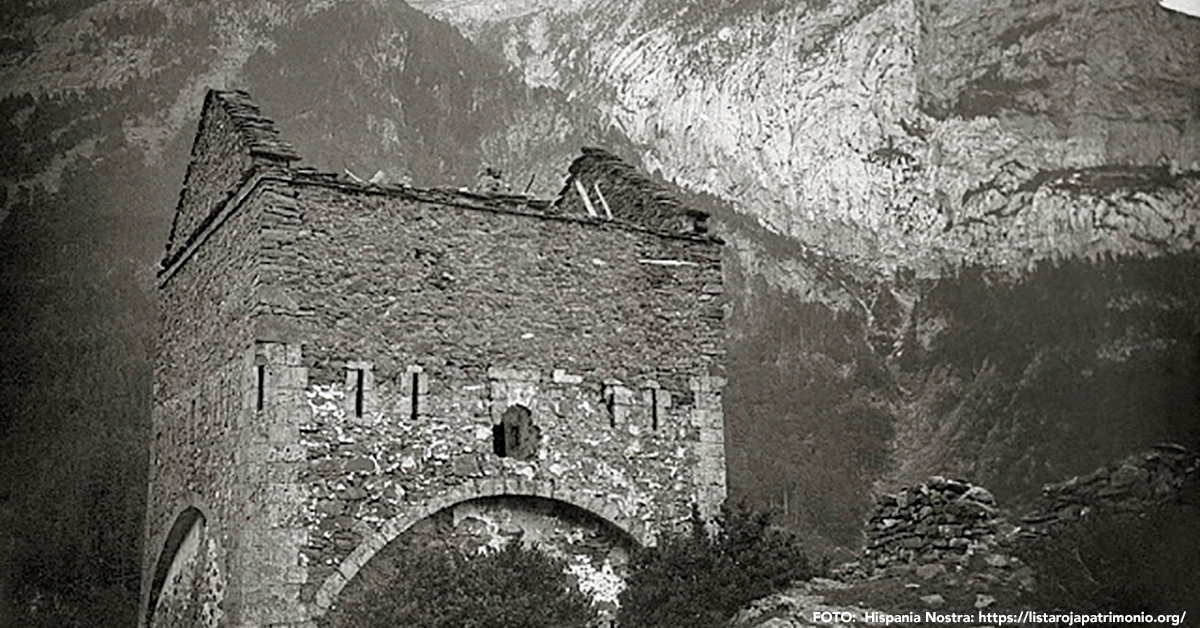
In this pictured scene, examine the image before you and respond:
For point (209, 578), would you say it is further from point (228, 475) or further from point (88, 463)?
point (88, 463)

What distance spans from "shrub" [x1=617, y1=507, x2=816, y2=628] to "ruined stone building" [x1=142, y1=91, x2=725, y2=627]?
1006mm

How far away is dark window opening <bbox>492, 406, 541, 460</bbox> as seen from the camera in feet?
47.9

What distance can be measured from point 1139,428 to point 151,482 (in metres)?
11.5

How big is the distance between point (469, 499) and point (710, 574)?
2623 mm

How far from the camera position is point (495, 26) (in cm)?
2158

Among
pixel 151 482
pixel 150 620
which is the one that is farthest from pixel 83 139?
pixel 150 620

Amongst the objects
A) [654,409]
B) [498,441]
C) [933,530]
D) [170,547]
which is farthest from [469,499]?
[933,530]

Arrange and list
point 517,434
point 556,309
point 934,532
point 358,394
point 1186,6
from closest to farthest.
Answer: point 1186,6, point 358,394, point 934,532, point 517,434, point 556,309

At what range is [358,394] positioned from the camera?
45.8 ft

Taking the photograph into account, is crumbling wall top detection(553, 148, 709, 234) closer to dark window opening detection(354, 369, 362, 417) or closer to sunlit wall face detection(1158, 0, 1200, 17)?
dark window opening detection(354, 369, 362, 417)

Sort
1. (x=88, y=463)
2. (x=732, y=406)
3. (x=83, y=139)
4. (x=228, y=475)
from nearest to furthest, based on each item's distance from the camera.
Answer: (x=228, y=475) → (x=83, y=139) → (x=88, y=463) → (x=732, y=406)

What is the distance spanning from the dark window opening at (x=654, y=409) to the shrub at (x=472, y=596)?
239 centimetres

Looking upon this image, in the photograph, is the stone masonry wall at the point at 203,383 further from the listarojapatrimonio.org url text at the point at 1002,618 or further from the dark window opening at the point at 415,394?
the listarojapatrimonio.org url text at the point at 1002,618

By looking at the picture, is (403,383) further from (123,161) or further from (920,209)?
(920,209)
